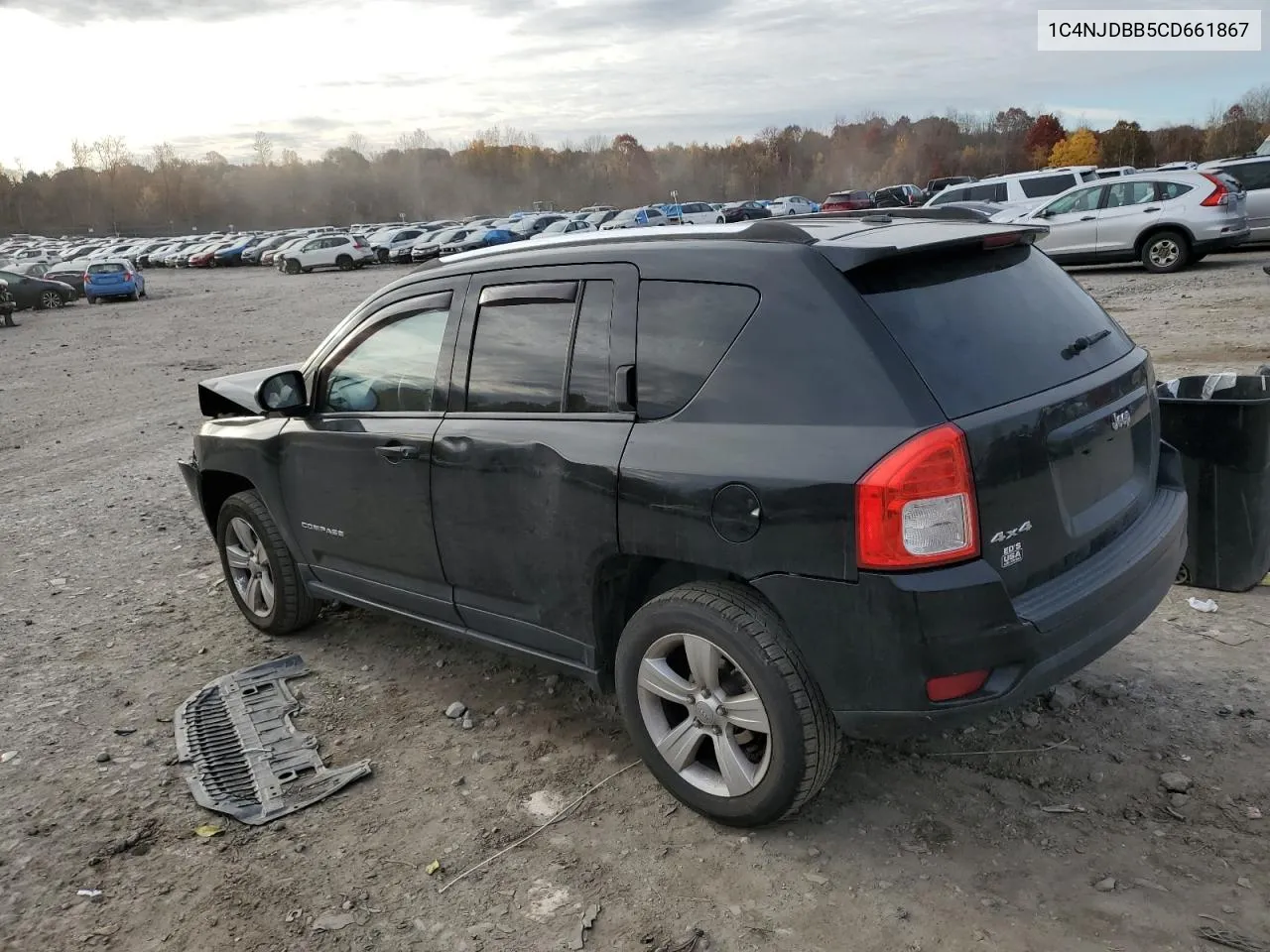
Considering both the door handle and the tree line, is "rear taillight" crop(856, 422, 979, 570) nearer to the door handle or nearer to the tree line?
the door handle

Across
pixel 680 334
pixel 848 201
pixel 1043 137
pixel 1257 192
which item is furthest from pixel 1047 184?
pixel 1043 137

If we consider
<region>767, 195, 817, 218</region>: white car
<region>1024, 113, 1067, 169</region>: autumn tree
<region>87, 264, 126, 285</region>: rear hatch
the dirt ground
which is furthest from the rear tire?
<region>1024, 113, 1067, 169</region>: autumn tree

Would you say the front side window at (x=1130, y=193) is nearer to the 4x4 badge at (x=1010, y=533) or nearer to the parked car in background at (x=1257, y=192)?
the parked car in background at (x=1257, y=192)

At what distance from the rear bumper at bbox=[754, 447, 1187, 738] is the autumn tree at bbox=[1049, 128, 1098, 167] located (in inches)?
4240

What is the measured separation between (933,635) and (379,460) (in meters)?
2.38

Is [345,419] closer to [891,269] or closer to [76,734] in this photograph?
[76,734]

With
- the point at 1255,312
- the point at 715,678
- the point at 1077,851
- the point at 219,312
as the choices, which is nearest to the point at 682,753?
the point at 715,678

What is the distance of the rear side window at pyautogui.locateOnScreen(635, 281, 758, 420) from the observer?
3088 mm

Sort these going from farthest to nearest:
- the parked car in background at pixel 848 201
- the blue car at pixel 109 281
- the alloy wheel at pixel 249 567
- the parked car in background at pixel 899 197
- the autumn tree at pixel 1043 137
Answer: the autumn tree at pixel 1043 137 → the parked car in background at pixel 899 197 → the parked car in background at pixel 848 201 → the blue car at pixel 109 281 → the alloy wheel at pixel 249 567

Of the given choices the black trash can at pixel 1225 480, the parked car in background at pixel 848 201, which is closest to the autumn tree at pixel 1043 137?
the parked car in background at pixel 848 201

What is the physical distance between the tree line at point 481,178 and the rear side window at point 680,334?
400 ft

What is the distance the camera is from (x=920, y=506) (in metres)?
2.67

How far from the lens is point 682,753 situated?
10.7ft

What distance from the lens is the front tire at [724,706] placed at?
2.94 metres
